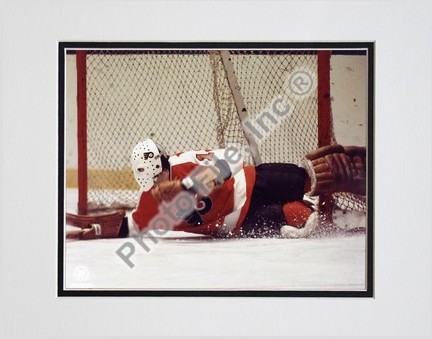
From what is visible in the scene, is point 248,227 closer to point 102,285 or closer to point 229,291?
point 229,291

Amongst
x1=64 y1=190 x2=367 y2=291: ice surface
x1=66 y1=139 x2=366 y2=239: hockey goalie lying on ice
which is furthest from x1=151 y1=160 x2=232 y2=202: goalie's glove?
x1=64 y1=190 x2=367 y2=291: ice surface

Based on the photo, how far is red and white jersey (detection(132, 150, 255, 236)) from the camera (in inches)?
63.1

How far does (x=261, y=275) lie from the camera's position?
1598 millimetres

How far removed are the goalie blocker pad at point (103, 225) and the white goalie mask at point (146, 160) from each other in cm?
13

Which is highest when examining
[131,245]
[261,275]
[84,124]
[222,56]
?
[222,56]

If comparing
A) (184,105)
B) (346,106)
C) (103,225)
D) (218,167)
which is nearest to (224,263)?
(218,167)

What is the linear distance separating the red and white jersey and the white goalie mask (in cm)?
4

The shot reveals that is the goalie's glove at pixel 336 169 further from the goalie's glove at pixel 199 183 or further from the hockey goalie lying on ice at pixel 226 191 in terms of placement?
the goalie's glove at pixel 199 183

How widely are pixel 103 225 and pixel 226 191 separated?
0.44 m

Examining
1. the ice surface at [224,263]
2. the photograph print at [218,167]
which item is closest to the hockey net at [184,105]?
the photograph print at [218,167]

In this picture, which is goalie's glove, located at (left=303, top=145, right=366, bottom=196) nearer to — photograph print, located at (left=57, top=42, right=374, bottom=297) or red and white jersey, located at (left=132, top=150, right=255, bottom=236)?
photograph print, located at (left=57, top=42, right=374, bottom=297)

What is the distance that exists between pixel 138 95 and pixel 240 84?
0.36 m

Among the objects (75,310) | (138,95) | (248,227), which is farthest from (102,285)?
(138,95)

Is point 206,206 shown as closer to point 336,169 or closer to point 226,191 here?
point 226,191
